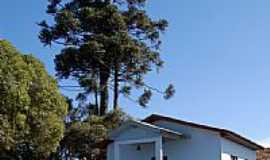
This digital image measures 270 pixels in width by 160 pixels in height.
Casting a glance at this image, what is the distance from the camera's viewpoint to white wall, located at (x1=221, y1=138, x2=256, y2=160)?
84.7 ft

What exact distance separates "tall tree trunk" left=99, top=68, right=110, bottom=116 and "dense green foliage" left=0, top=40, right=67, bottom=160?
951 cm

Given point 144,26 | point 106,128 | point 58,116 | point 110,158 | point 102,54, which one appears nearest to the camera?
point 58,116

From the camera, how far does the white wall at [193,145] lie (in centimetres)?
2545

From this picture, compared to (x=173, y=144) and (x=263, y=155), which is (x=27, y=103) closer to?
(x=173, y=144)

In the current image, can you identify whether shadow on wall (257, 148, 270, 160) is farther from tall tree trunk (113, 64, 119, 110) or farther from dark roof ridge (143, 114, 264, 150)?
tall tree trunk (113, 64, 119, 110)

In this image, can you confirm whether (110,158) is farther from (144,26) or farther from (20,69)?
(144,26)

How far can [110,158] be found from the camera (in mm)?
28641

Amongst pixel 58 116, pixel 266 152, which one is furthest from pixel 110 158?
pixel 266 152

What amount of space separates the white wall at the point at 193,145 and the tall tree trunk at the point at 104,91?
8.51 meters

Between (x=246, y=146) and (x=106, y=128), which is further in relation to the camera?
(x=106, y=128)

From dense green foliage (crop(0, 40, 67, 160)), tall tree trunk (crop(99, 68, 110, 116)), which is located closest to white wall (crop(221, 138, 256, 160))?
dense green foliage (crop(0, 40, 67, 160))

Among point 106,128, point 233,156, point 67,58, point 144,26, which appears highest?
point 144,26

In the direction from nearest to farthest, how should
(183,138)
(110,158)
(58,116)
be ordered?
(58,116) → (183,138) → (110,158)

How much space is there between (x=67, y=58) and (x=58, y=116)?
36.2 ft
